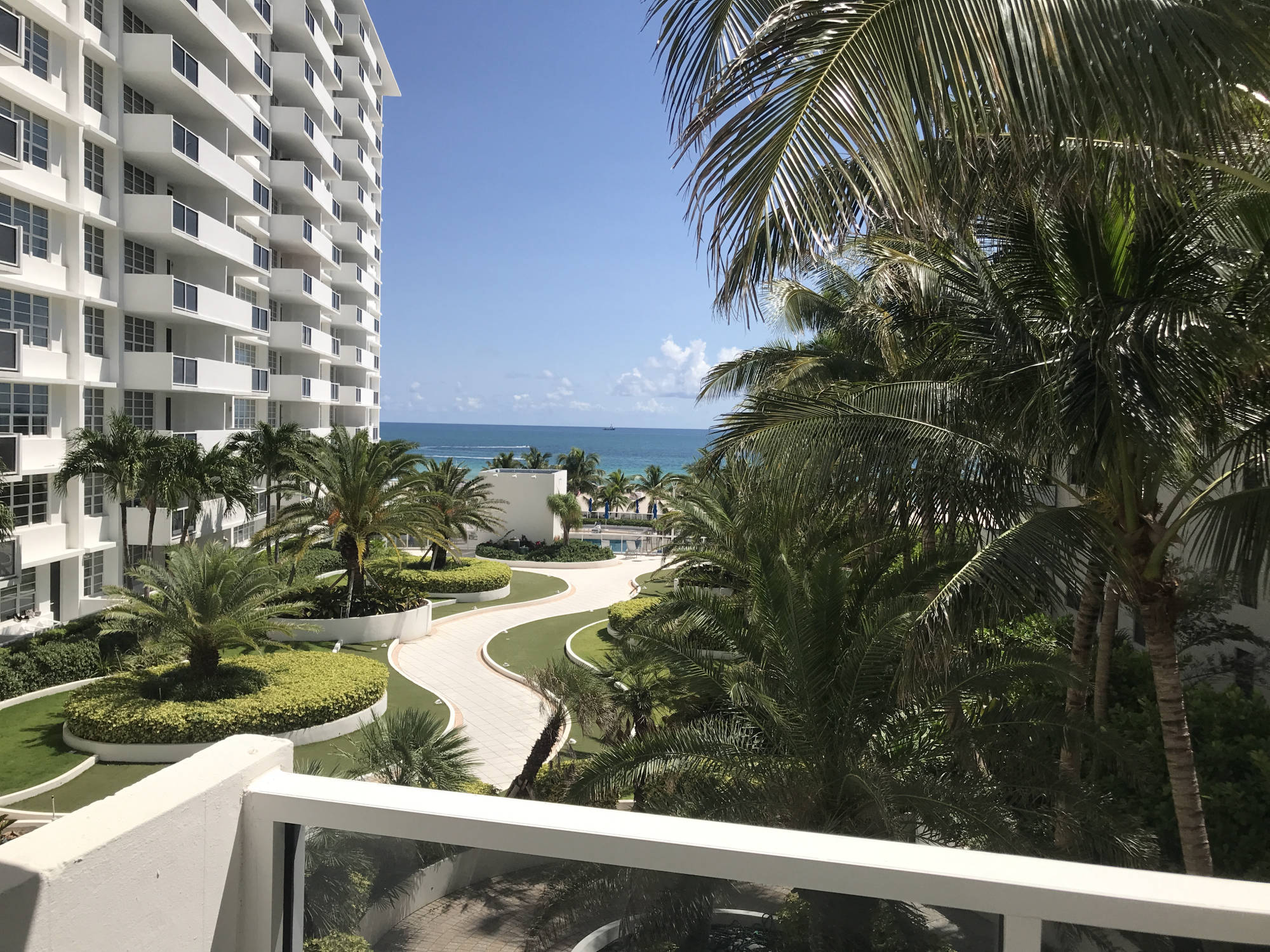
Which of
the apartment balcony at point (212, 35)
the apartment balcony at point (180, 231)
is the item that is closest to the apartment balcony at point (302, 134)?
the apartment balcony at point (212, 35)

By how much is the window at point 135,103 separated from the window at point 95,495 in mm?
10732

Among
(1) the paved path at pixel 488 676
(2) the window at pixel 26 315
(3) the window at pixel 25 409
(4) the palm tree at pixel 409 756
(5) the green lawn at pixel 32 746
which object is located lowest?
(1) the paved path at pixel 488 676

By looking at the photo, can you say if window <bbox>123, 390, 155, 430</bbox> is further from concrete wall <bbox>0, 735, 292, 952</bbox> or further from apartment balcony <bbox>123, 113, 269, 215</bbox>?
concrete wall <bbox>0, 735, 292, 952</bbox>

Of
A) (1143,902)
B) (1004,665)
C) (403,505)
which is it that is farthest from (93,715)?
(1143,902)

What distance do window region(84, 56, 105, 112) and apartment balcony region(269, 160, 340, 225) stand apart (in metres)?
12.9

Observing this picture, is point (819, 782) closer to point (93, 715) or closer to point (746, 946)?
point (746, 946)

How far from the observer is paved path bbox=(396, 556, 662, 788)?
14688mm

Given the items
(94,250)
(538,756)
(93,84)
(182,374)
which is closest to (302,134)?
(93,84)

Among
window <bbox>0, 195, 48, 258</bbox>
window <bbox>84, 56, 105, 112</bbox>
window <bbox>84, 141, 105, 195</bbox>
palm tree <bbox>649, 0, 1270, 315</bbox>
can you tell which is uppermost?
window <bbox>84, 56, 105, 112</bbox>

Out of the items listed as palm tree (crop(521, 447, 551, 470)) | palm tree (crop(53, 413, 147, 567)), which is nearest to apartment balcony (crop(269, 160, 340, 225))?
palm tree (crop(521, 447, 551, 470))

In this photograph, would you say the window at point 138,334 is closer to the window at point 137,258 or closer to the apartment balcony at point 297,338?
the window at point 137,258

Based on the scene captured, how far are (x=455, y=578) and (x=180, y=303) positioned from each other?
472 inches

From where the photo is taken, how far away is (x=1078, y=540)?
6062 mm

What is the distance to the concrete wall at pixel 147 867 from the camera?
1643 mm
